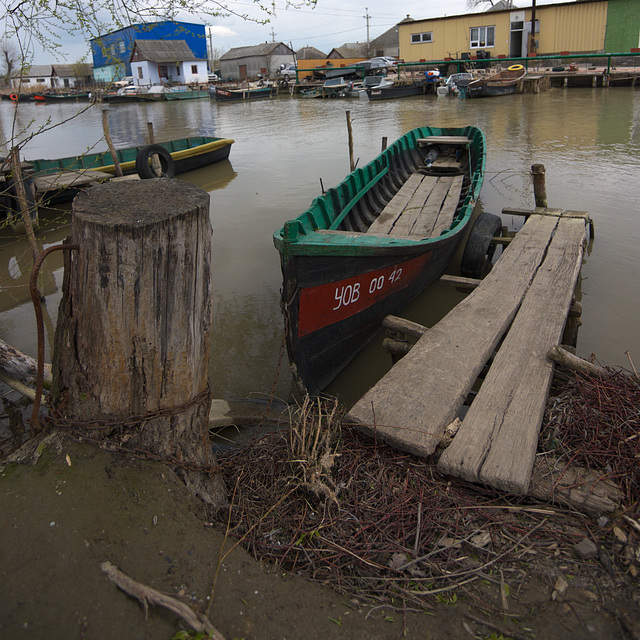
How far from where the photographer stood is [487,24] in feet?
120

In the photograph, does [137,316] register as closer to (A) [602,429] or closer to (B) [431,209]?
(A) [602,429]

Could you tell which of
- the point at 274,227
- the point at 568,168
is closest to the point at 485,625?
the point at 274,227

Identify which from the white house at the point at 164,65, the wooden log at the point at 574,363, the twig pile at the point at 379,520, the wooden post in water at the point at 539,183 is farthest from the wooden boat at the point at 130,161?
the white house at the point at 164,65

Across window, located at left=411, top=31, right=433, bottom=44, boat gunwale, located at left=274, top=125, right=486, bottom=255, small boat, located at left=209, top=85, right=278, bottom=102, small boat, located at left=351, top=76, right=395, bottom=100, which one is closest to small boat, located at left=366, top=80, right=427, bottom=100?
small boat, located at left=351, top=76, right=395, bottom=100

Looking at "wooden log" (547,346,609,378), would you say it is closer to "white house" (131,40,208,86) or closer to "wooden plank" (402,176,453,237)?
"wooden plank" (402,176,453,237)

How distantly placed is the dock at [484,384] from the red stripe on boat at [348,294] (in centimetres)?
106

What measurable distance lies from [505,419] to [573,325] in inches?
97.0

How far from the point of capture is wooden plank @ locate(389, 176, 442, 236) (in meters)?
7.24

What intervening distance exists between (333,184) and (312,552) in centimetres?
1188

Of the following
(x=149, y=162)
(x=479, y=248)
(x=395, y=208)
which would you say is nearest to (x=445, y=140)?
(x=395, y=208)

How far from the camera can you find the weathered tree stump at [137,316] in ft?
6.55

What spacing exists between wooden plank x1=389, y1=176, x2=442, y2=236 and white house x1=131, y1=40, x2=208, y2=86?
54063 millimetres

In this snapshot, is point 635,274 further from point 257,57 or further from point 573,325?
point 257,57

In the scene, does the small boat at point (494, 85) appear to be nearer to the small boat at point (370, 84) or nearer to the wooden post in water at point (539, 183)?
the small boat at point (370, 84)
